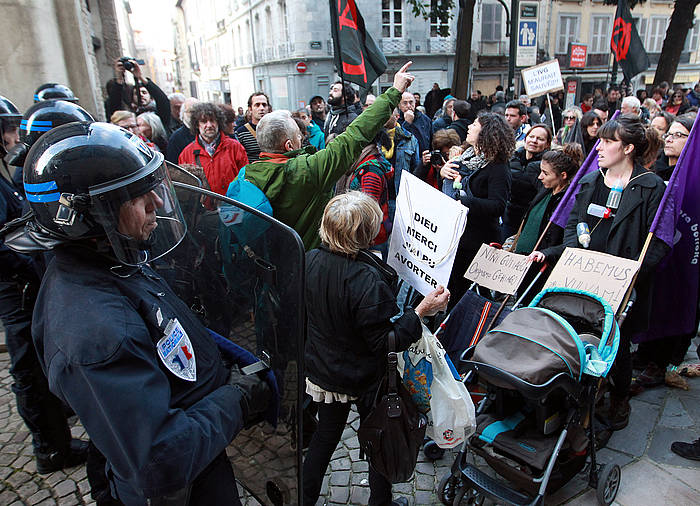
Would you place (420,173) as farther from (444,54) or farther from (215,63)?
(215,63)

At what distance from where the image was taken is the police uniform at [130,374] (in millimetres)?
1107

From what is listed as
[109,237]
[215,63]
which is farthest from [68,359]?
[215,63]

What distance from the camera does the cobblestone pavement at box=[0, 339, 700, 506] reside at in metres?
2.58

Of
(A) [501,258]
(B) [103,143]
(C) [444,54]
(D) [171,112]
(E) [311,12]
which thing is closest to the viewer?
(B) [103,143]

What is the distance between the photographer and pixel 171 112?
7250mm

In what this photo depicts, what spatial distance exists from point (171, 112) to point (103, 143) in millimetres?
6640

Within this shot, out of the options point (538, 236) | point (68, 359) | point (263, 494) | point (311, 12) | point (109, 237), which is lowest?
point (263, 494)

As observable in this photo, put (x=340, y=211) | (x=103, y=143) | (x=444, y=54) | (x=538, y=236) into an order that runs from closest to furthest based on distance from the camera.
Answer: (x=103, y=143)
(x=340, y=211)
(x=538, y=236)
(x=444, y=54)

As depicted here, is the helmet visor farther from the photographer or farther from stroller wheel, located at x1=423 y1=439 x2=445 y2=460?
the photographer

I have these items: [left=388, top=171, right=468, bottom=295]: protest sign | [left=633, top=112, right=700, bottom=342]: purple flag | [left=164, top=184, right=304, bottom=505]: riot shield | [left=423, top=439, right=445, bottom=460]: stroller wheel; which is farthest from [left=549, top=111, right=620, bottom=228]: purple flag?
[left=164, top=184, right=304, bottom=505]: riot shield

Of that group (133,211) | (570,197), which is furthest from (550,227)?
(133,211)

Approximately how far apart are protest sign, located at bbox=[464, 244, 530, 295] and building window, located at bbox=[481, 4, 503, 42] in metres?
28.8

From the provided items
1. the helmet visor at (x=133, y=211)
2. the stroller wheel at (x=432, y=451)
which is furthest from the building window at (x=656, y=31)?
the helmet visor at (x=133, y=211)

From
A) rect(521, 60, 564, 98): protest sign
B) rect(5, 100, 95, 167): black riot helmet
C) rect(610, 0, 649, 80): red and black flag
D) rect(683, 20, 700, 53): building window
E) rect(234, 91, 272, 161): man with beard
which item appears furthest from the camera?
rect(683, 20, 700, 53): building window
